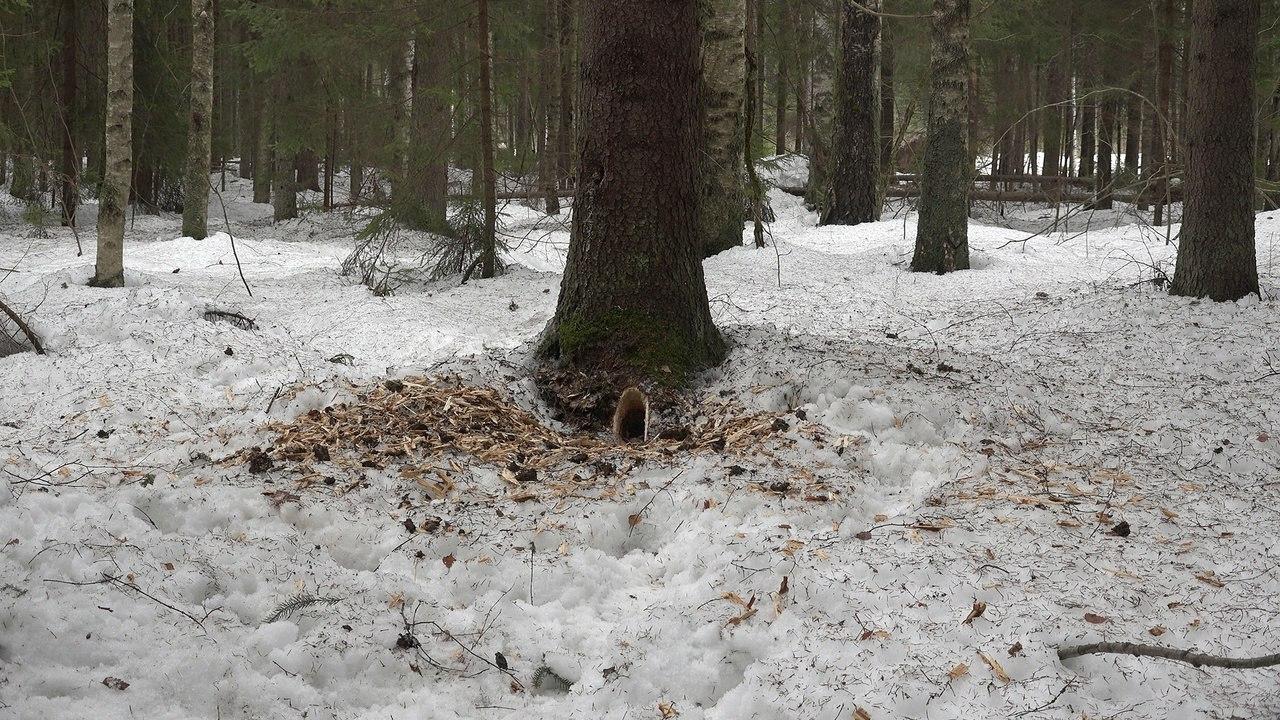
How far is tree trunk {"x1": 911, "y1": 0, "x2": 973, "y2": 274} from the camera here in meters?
8.32

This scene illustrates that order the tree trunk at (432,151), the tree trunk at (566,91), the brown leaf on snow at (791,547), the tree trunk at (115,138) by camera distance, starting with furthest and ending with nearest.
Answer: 1. the tree trunk at (566,91)
2. the tree trunk at (432,151)
3. the tree trunk at (115,138)
4. the brown leaf on snow at (791,547)

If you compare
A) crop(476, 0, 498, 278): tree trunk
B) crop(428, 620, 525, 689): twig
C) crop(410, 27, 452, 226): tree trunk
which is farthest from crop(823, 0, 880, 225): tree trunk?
crop(428, 620, 525, 689): twig

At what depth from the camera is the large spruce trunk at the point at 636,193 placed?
4.68m

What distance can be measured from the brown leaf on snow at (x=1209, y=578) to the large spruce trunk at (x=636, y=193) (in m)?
2.52

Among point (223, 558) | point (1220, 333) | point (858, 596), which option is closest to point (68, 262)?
point (223, 558)

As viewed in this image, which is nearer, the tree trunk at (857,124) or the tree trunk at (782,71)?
the tree trunk at (857,124)

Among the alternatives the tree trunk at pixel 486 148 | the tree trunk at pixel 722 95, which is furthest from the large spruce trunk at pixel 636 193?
the tree trunk at pixel 486 148

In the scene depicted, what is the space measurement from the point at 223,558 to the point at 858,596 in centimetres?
215

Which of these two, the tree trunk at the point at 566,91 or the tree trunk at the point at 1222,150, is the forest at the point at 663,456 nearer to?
the tree trunk at the point at 1222,150

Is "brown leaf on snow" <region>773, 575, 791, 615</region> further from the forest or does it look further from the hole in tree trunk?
the hole in tree trunk

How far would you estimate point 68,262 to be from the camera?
10375 millimetres

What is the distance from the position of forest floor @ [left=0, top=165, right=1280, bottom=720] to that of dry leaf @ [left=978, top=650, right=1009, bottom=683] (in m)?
0.01

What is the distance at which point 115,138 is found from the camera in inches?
300

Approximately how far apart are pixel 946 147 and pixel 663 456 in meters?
5.68
